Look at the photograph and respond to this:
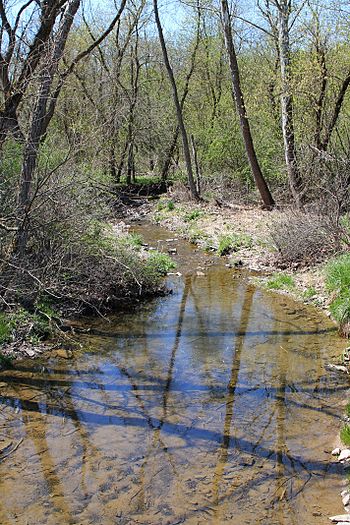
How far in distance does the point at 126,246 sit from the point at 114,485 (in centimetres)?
698

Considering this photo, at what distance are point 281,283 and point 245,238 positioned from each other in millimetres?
3797

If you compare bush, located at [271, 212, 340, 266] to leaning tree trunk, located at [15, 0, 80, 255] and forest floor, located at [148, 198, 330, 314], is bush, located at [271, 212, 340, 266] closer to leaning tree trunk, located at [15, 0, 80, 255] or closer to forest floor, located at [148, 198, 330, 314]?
forest floor, located at [148, 198, 330, 314]

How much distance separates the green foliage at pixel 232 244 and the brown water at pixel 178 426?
5.22 metres

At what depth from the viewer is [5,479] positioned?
515cm

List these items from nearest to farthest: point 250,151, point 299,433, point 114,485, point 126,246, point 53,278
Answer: point 114,485, point 299,433, point 53,278, point 126,246, point 250,151

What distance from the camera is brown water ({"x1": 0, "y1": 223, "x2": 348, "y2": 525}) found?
4.83 m

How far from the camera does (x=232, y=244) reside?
1513 cm

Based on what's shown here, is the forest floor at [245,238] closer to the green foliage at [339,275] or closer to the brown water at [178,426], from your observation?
the green foliage at [339,275]

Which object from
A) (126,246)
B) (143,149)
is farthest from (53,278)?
(143,149)

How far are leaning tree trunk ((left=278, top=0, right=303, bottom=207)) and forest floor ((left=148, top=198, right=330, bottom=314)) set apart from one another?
121 cm

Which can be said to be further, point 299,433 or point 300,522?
point 299,433

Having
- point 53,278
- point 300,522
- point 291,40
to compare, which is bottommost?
point 300,522

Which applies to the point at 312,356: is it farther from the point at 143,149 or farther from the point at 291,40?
the point at 143,149

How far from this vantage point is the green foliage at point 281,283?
11555mm
